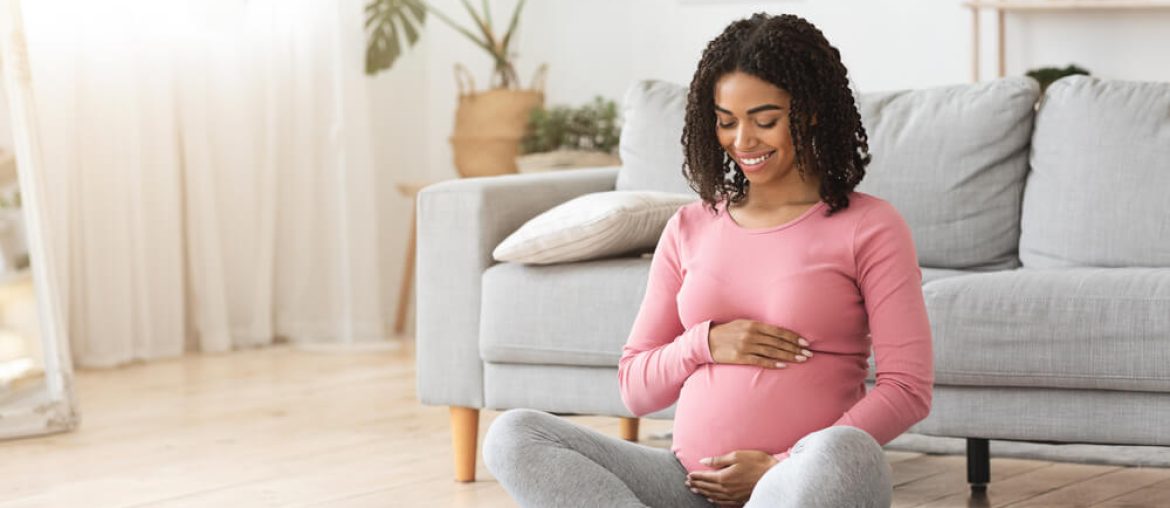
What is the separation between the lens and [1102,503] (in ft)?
8.16

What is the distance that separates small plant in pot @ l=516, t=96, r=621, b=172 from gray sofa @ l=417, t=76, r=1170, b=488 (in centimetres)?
137

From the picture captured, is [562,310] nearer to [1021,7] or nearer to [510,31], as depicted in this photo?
[1021,7]

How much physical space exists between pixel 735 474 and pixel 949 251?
3.90ft

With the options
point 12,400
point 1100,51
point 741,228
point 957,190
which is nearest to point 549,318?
point 957,190

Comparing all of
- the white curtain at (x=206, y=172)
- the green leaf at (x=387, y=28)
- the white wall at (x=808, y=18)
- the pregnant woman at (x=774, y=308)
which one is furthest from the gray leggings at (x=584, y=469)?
the green leaf at (x=387, y=28)

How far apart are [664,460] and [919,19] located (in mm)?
2667

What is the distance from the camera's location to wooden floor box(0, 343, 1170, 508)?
2.61 meters

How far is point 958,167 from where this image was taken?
277cm

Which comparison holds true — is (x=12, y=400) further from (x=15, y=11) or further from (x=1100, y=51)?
(x=1100, y=51)

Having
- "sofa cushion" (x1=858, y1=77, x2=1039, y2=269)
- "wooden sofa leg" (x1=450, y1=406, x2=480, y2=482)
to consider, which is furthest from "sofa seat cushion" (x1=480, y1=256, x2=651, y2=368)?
"sofa cushion" (x1=858, y1=77, x2=1039, y2=269)

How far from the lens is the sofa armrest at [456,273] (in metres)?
2.74

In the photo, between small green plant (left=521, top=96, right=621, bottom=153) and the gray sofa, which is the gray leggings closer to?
the gray sofa

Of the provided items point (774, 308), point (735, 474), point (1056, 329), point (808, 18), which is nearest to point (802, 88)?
point (774, 308)

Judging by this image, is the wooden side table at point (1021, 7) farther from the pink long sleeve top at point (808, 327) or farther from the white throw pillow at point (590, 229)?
the pink long sleeve top at point (808, 327)
